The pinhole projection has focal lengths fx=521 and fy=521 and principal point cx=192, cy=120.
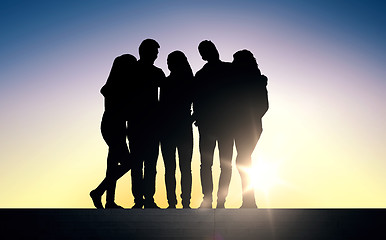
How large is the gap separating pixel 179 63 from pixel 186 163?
1638 millimetres

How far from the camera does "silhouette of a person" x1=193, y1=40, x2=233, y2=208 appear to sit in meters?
8.34

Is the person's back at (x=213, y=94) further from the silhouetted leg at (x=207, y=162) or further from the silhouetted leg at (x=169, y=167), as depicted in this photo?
the silhouetted leg at (x=169, y=167)

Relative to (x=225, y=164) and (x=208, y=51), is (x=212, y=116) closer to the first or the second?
(x=225, y=164)

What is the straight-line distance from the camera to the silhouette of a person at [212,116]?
328 inches

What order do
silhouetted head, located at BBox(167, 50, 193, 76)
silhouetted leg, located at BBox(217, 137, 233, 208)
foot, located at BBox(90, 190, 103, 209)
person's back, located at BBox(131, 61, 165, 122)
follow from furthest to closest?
silhouetted head, located at BBox(167, 50, 193, 76) < person's back, located at BBox(131, 61, 165, 122) < silhouetted leg, located at BBox(217, 137, 233, 208) < foot, located at BBox(90, 190, 103, 209)

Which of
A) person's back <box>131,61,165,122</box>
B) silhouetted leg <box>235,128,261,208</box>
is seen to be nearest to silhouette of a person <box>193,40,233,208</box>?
silhouetted leg <box>235,128,261,208</box>

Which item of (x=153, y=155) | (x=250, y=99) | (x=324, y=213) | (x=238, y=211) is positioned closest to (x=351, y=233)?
(x=324, y=213)

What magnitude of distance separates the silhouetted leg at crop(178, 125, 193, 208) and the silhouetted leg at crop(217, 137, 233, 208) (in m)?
0.51

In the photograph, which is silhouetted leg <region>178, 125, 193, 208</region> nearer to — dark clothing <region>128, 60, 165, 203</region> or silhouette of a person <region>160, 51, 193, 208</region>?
silhouette of a person <region>160, 51, 193, 208</region>

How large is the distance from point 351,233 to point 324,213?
43 centimetres

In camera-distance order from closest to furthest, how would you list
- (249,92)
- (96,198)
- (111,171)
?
(96,198) < (111,171) < (249,92)

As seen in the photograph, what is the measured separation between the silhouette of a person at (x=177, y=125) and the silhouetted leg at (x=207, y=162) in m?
0.22

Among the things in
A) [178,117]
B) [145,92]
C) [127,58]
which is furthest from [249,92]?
[127,58]

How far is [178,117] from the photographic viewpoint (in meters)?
8.46
